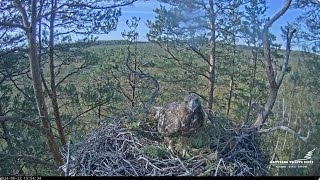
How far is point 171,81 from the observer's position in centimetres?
486

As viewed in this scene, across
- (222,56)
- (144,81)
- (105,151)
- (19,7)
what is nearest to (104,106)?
(144,81)

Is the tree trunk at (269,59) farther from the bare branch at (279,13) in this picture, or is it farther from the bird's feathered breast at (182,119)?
the bird's feathered breast at (182,119)

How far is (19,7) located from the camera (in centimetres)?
367

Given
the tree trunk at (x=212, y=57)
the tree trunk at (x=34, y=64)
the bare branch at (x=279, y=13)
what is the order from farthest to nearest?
the tree trunk at (x=212, y=57) → the tree trunk at (x=34, y=64) → the bare branch at (x=279, y=13)

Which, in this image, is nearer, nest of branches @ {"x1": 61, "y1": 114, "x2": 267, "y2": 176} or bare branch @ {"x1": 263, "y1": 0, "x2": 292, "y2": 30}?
nest of branches @ {"x1": 61, "y1": 114, "x2": 267, "y2": 176}

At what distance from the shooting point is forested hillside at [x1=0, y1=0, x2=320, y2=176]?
7.94 ft

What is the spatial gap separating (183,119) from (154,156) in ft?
1.01

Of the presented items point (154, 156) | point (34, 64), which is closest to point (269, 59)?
point (154, 156)

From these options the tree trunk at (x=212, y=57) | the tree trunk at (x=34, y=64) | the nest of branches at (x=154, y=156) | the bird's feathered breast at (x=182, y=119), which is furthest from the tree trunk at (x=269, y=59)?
the tree trunk at (x=34, y=64)

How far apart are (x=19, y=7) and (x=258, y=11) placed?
2539 millimetres

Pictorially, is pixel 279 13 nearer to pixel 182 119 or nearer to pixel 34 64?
pixel 182 119

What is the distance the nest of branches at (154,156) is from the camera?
2.12 m

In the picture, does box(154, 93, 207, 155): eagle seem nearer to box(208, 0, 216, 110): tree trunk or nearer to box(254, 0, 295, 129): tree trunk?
box(254, 0, 295, 129): tree trunk

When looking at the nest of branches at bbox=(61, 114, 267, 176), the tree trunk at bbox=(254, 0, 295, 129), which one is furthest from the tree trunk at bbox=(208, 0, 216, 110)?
the nest of branches at bbox=(61, 114, 267, 176)
